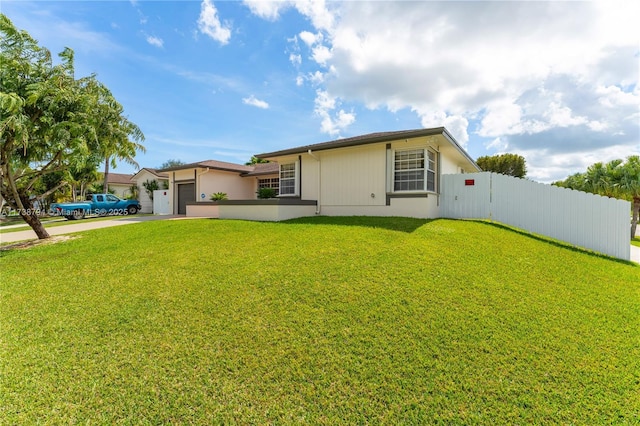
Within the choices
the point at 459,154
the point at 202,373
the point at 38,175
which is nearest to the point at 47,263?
the point at 38,175

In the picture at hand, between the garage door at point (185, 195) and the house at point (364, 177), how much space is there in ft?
21.4

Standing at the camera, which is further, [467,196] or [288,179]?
[288,179]

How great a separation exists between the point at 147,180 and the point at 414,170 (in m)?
25.0

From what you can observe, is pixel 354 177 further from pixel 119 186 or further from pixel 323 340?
pixel 119 186

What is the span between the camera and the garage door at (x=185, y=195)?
1839cm

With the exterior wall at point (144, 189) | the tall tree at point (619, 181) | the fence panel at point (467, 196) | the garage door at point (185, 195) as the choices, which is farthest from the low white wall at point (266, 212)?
the tall tree at point (619, 181)

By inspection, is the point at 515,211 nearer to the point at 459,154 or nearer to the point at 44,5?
the point at 459,154

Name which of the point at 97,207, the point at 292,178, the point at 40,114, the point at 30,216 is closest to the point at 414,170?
the point at 292,178

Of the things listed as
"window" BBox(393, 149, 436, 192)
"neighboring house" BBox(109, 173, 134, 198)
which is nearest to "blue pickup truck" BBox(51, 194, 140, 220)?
"neighboring house" BBox(109, 173, 134, 198)

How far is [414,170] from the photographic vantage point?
10609 mm

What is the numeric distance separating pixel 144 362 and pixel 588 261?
9017 mm

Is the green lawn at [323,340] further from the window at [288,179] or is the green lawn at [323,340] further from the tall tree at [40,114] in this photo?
the window at [288,179]

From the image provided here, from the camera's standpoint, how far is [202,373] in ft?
9.21

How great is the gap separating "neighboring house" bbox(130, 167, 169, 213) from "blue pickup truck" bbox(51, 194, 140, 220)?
2.51 metres
